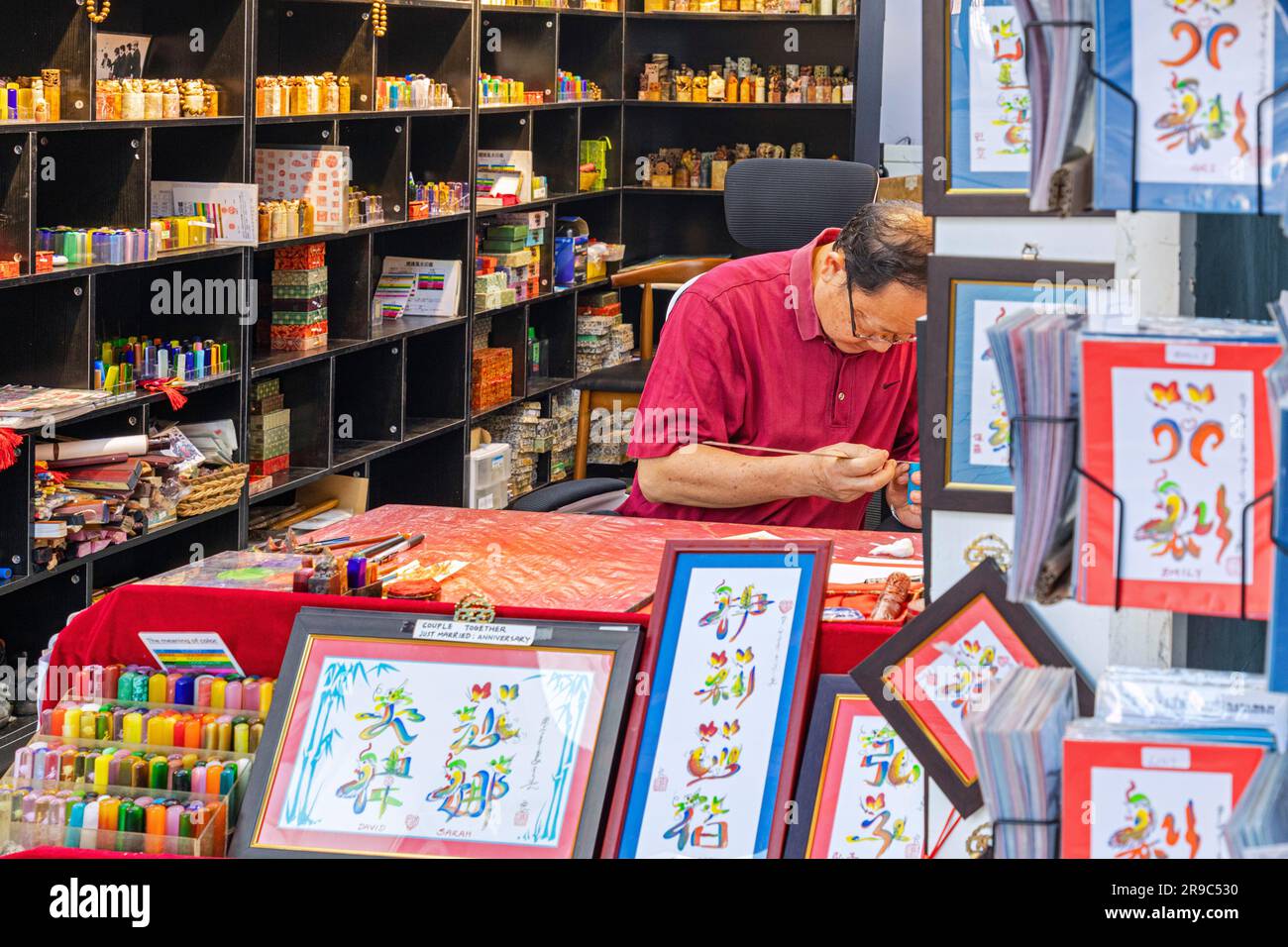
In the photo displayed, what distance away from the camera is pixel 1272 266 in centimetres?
151

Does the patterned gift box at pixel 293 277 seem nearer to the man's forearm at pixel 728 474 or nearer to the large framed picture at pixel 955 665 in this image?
the man's forearm at pixel 728 474

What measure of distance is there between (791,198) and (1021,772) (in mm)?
3895

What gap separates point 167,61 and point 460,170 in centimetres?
183

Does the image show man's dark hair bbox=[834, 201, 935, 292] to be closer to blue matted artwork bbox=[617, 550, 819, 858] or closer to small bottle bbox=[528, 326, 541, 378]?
blue matted artwork bbox=[617, 550, 819, 858]

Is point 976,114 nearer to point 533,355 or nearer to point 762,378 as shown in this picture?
point 762,378

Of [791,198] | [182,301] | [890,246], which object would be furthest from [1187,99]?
[182,301]

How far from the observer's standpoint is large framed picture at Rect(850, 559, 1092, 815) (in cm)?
181

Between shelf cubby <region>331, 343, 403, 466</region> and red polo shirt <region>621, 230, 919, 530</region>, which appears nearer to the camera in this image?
red polo shirt <region>621, 230, 919, 530</region>

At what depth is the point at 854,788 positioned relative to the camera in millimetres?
2004

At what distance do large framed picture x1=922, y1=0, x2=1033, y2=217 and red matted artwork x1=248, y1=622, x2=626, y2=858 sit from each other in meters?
0.75

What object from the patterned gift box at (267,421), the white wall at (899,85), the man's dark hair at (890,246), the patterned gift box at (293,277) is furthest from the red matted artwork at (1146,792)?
the white wall at (899,85)

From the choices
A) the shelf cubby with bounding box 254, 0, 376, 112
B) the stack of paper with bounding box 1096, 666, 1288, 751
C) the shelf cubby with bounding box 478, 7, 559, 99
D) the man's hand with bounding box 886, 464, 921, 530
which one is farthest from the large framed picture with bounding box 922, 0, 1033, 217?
the shelf cubby with bounding box 478, 7, 559, 99
